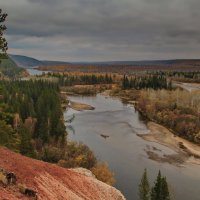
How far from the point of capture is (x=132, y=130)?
114 meters

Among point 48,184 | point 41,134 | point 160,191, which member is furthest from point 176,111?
point 48,184

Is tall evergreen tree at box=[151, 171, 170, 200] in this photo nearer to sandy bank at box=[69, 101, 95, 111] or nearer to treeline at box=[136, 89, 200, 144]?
treeline at box=[136, 89, 200, 144]

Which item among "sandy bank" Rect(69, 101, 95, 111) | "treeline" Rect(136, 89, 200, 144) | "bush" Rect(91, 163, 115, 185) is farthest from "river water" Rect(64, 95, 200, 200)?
"treeline" Rect(136, 89, 200, 144)

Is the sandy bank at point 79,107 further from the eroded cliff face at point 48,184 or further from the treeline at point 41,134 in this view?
the eroded cliff face at point 48,184

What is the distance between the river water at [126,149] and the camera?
65.1 meters

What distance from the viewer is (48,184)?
31.0 m

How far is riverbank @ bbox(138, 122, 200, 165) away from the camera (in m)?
84.1

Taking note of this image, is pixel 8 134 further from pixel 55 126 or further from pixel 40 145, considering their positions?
pixel 55 126

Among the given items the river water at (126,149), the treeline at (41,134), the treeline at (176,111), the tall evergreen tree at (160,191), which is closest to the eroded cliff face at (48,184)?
the treeline at (41,134)

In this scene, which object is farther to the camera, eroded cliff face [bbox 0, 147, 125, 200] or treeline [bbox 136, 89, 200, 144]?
treeline [bbox 136, 89, 200, 144]

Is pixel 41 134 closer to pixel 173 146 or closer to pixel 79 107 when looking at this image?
pixel 173 146

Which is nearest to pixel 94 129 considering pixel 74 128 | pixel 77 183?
pixel 74 128

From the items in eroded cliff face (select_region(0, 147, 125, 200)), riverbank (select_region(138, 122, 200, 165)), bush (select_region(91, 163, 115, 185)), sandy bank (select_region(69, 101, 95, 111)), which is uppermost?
eroded cliff face (select_region(0, 147, 125, 200))

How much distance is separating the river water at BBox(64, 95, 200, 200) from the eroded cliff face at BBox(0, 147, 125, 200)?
23587mm
